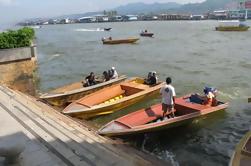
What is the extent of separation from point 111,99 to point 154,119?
154 inches

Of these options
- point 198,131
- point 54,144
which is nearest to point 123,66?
point 198,131

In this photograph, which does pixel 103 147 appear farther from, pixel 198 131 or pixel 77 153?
pixel 198 131

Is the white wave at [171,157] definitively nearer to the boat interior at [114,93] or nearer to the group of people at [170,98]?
the group of people at [170,98]

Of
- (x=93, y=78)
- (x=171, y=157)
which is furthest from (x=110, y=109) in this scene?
(x=171, y=157)

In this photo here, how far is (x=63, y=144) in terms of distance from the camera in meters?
9.12

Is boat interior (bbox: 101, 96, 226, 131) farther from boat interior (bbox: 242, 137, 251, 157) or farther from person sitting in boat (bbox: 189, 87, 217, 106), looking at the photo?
boat interior (bbox: 242, 137, 251, 157)

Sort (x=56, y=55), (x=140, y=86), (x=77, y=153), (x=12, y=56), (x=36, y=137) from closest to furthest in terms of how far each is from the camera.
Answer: (x=77, y=153), (x=36, y=137), (x=140, y=86), (x=12, y=56), (x=56, y=55)

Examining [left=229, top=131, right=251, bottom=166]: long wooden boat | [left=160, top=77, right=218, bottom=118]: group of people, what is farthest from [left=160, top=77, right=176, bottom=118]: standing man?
[left=229, top=131, right=251, bottom=166]: long wooden boat

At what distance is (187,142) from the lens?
12.4 meters

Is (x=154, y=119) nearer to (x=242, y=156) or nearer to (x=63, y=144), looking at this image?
(x=63, y=144)

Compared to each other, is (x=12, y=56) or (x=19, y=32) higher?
(x=19, y=32)

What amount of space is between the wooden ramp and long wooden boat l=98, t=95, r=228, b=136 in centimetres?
63

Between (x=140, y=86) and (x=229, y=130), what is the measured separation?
5.28m

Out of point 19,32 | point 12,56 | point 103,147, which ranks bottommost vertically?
point 103,147
